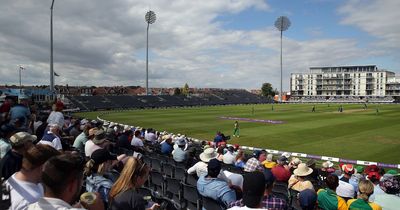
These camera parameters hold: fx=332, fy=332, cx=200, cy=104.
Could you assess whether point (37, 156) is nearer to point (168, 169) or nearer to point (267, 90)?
point (168, 169)

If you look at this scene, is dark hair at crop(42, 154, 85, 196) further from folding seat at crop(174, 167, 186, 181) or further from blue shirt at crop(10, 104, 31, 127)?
blue shirt at crop(10, 104, 31, 127)

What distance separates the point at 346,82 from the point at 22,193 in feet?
613

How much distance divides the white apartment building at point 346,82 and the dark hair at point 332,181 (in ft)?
565

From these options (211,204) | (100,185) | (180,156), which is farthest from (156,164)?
Answer: (100,185)

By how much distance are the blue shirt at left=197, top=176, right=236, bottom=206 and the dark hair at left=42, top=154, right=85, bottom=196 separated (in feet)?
11.0

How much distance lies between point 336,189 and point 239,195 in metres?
1.83

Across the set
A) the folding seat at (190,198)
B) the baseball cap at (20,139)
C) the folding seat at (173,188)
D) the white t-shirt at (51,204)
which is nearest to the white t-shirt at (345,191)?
the folding seat at (190,198)

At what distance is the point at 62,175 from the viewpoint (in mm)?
2834

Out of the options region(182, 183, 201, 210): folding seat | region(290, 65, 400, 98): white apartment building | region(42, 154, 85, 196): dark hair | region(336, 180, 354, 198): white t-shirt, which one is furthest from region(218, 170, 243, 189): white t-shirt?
region(290, 65, 400, 98): white apartment building

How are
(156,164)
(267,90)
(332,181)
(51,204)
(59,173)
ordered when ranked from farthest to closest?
(267,90)
(156,164)
(332,181)
(59,173)
(51,204)

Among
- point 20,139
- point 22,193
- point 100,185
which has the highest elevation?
point 20,139

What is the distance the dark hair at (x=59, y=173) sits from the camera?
280cm

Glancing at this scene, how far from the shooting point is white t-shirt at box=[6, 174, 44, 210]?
3855 mm

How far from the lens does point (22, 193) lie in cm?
394
